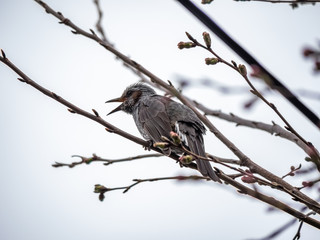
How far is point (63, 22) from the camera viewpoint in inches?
95.2

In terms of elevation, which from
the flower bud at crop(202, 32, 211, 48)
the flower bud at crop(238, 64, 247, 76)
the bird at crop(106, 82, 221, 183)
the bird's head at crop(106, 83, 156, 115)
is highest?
the bird's head at crop(106, 83, 156, 115)

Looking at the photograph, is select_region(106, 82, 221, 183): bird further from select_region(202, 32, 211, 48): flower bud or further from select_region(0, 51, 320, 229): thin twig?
select_region(202, 32, 211, 48): flower bud

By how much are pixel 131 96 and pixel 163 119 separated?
153cm

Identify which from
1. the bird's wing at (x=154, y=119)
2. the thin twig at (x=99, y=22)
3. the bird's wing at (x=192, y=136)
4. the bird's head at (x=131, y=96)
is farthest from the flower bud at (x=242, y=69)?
the bird's head at (x=131, y=96)

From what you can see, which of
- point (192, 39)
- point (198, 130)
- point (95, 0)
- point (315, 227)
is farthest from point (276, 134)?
point (95, 0)

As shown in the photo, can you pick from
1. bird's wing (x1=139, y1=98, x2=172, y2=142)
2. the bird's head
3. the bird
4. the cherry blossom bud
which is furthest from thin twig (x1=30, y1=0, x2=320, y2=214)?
the bird's head

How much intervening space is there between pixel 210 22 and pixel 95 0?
240cm

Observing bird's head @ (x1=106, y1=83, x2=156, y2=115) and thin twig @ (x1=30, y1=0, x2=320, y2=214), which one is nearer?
thin twig @ (x1=30, y1=0, x2=320, y2=214)

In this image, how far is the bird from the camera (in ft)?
15.4

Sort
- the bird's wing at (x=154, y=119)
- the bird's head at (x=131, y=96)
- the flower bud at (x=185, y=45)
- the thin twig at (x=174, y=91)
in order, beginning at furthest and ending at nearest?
the bird's head at (x=131, y=96) < the bird's wing at (x=154, y=119) < the flower bud at (x=185, y=45) < the thin twig at (x=174, y=91)

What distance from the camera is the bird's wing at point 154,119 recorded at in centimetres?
498

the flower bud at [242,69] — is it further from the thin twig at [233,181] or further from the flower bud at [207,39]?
the thin twig at [233,181]

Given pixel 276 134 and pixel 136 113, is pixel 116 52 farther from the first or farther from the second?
pixel 136 113

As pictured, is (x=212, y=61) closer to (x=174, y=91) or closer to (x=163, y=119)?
(x=174, y=91)
